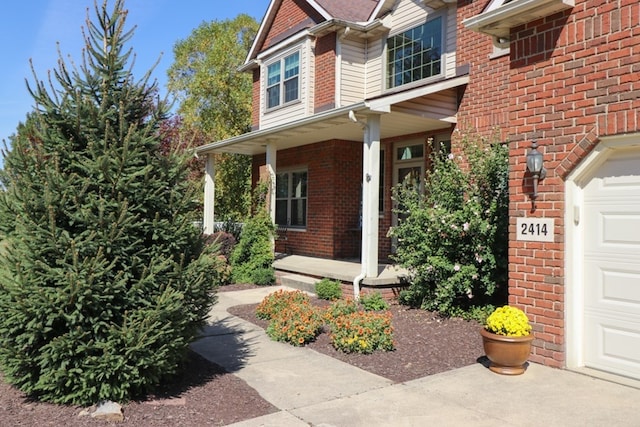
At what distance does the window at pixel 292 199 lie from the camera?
47.2 feet

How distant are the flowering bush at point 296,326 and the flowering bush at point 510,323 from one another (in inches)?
92.5

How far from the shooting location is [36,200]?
421cm

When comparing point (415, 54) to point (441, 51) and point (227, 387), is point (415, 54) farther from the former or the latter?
point (227, 387)

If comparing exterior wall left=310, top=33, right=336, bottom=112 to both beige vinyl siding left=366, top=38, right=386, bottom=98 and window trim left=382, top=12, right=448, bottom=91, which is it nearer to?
beige vinyl siding left=366, top=38, right=386, bottom=98

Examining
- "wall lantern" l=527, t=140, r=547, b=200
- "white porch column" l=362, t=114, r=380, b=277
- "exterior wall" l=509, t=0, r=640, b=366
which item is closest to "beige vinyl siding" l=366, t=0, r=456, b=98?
"white porch column" l=362, t=114, r=380, b=277

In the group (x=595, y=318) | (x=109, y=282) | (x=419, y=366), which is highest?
(x=109, y=282)

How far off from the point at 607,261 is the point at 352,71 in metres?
8.97

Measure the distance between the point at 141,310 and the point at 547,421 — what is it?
351cm

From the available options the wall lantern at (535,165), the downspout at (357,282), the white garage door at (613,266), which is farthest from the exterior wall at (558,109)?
the downspout at (357,282)

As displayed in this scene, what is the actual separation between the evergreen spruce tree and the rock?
0.10 meters

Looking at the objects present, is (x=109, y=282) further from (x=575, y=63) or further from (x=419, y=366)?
(x=575, y=63)

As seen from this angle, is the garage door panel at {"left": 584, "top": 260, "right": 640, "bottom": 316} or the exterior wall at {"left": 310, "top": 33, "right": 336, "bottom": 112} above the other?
the exterior wall at {"left": 310, "top": 33, "right": 336, "bottom": 112}

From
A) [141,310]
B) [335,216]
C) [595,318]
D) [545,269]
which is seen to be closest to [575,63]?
[545,269]

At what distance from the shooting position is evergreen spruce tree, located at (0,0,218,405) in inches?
163
